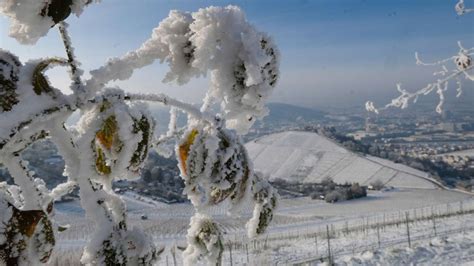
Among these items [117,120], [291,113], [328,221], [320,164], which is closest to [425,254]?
[328,221]

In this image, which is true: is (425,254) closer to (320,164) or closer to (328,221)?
(328,221)

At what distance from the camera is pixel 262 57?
117 cm

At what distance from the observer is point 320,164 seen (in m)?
69.7

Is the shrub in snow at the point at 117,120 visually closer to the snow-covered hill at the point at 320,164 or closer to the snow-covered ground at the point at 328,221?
the snow-covered ground at the point at 328,221

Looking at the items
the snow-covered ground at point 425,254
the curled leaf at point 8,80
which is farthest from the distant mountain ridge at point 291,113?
the curled leaf at point 8,80

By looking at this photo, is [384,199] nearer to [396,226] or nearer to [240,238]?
[396,226]

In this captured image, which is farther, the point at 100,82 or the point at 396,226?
the point at 396,226

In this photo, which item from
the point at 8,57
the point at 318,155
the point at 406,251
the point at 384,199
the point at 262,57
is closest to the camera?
the point at 8,57

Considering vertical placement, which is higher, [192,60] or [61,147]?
[192,60]

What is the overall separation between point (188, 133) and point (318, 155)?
7305cm

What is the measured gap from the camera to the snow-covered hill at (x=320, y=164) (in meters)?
60.0

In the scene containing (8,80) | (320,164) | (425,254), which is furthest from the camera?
(320,164)

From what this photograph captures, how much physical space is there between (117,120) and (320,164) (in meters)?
70.1

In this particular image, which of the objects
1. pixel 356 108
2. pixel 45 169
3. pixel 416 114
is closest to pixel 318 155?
pixel 45 169
